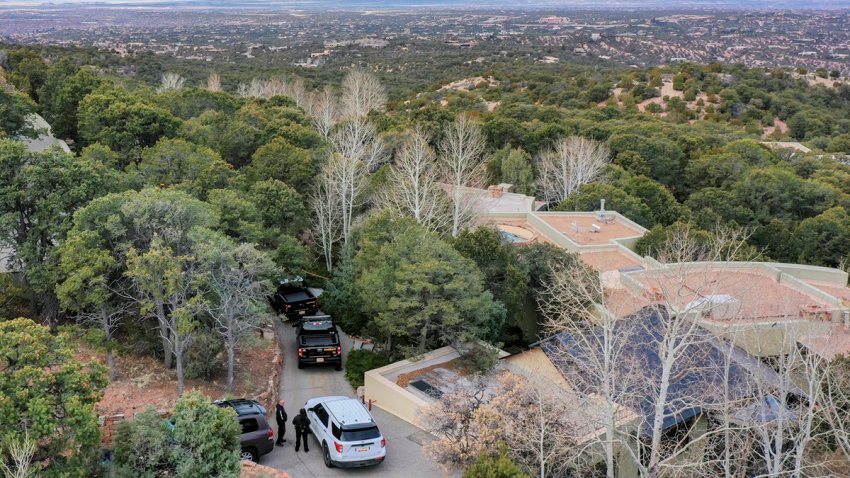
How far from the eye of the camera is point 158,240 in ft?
61.7

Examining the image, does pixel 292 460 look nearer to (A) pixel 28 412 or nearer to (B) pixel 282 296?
(A) pixel 28 412

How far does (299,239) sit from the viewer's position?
3197 centimetres

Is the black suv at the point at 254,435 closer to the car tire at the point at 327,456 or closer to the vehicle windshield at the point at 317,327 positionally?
the car tire at the point at 327,456

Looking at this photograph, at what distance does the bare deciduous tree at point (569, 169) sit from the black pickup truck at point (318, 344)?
2035cm

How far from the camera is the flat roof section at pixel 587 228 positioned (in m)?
31.8

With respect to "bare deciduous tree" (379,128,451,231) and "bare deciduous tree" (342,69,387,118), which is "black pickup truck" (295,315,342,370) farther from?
"bare deciduous tree" (342,69,387,118)

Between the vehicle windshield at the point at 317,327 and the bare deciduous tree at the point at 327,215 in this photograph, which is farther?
the bare deciduous tree at the point at 327,215

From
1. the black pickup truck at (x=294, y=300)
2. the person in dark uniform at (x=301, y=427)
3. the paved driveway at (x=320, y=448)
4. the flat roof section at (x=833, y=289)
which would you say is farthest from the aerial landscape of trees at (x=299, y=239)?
the flat roof section at (x=833, y=289)

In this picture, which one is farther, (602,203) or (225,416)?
(602,203)

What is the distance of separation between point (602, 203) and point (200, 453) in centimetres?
2498

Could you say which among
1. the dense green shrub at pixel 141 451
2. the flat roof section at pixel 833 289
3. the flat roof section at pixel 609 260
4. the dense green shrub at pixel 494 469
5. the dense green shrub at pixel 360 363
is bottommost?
the flat roof section at pixel 833 289

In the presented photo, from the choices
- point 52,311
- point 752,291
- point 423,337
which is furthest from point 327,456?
point 752,291

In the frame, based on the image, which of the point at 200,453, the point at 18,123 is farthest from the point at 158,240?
the point at 18,123

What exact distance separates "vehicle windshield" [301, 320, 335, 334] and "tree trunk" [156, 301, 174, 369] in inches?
165
